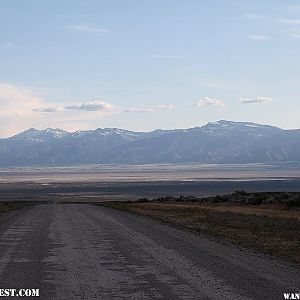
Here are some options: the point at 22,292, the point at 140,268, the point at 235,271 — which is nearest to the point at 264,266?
the point at 235,271

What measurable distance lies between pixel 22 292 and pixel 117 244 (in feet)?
31.8

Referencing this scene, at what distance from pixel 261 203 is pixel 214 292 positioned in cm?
5175

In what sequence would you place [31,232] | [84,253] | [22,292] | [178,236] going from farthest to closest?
[31,232] < [178,236] < [84,253] < [22,292]

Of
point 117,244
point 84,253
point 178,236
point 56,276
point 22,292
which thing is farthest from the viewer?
point 178,236

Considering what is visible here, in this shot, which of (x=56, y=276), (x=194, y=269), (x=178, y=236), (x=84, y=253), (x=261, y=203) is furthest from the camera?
(x=261, y=203)

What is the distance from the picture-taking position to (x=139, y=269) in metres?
15.8

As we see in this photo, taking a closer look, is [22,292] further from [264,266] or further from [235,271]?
[264,266]

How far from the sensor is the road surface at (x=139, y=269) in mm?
12703

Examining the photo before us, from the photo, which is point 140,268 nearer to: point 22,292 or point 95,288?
point 95,288

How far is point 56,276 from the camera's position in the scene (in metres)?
14.7

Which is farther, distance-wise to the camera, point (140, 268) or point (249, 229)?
point (249, 229)

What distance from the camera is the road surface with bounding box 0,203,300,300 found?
12.7 meters

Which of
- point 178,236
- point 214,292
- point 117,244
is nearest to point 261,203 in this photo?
point 178,236

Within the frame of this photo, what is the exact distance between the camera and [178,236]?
26.0m
